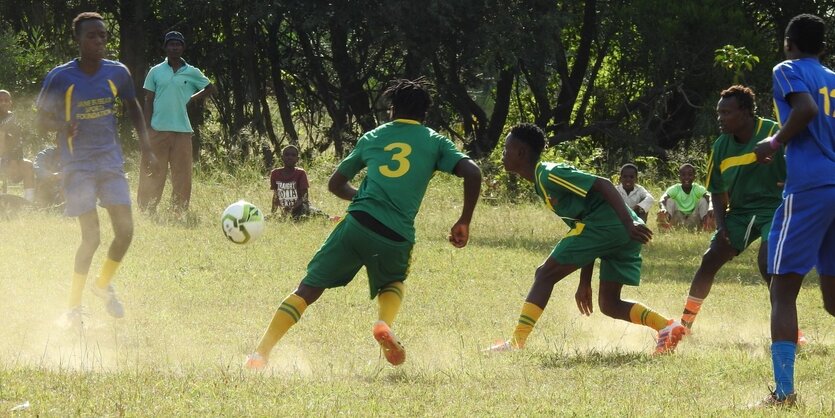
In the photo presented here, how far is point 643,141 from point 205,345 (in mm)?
15183

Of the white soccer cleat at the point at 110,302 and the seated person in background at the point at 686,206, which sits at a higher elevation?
the seated person in background at the point at 686,206

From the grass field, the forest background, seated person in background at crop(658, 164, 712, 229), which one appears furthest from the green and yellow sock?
the forest background

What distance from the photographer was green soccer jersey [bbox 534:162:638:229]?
25.0 ft

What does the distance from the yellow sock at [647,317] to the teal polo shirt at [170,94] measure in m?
8.25

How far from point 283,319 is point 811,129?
9.83ft

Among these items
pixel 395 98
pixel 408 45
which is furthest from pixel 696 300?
pixel 408 45

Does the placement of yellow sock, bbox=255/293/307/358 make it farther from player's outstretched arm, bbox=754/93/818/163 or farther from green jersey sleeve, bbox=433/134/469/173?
player's outstretched arm, bbox=754/93/818/163

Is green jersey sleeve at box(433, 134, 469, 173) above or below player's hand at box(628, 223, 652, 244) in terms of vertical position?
above

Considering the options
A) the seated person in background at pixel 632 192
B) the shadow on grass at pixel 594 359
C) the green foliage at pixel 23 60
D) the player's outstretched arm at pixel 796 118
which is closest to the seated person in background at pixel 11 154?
the green foliage at pixel 23 60

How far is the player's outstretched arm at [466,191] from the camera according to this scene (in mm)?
6957

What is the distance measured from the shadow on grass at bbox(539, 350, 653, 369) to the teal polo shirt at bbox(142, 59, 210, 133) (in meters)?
8.47

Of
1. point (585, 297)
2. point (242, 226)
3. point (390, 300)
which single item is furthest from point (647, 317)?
point (242, 226)

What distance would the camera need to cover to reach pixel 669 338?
770cm

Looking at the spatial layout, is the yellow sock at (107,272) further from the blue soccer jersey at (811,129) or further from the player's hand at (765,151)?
the blue soccer jersey at (811,129)
